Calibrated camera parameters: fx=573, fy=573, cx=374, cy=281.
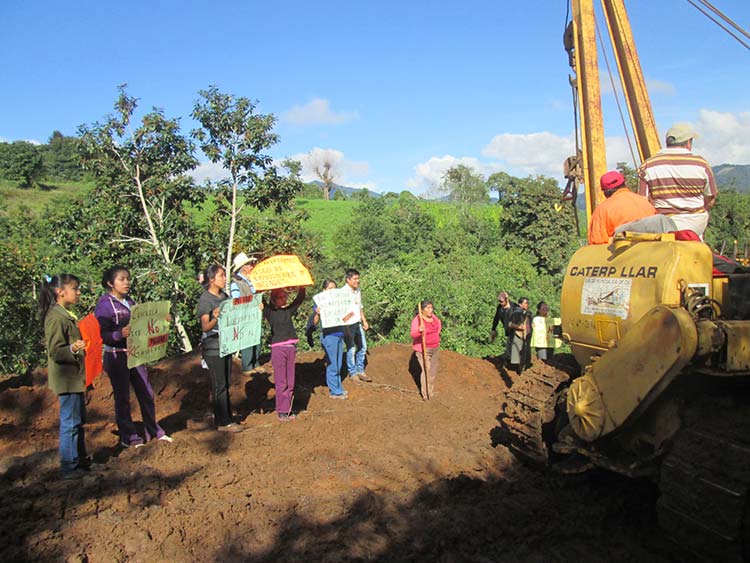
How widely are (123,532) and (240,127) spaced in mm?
10553

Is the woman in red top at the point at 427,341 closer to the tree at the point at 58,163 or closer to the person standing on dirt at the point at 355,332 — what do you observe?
the person standing on dirt at the point at 355,332

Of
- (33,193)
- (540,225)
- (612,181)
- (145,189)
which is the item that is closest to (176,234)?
(145,189)

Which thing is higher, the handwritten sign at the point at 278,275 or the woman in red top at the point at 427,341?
the handwritten sign at the point at 278,275

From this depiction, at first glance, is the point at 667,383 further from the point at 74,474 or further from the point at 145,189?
the point at 145,189

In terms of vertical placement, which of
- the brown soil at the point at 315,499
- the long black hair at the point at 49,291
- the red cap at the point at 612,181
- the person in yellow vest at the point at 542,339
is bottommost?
the brown soil at the point at 315,499

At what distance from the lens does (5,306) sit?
1305 centimetres

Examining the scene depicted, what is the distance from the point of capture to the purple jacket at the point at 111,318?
5.43 meters

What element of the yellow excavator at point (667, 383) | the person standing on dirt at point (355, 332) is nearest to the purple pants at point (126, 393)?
the person standing on dirt at point (355, 332)

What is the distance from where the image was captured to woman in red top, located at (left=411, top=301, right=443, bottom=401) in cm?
873

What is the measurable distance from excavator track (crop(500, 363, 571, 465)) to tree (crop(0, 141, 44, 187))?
48.3 meters

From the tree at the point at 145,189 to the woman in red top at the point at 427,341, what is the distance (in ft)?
19.6

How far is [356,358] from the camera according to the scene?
997 cm

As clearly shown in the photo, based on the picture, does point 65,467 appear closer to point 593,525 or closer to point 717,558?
point 593,525

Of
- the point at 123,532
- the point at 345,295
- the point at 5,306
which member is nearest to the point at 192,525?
the point at 123,532
